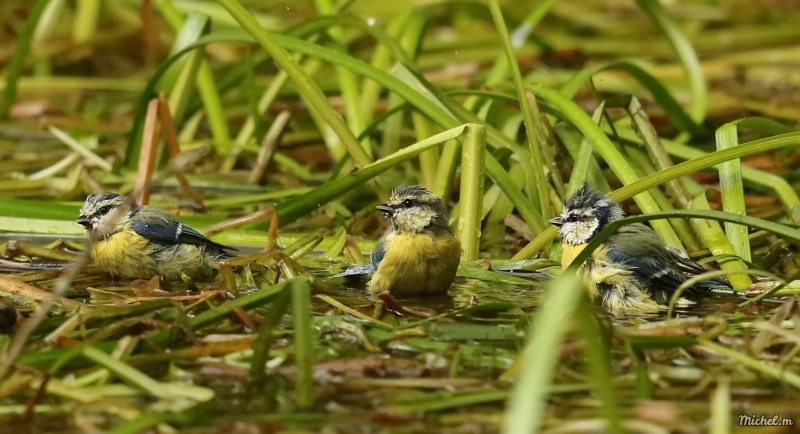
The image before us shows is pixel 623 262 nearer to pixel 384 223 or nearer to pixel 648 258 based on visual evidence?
pixel 648 258

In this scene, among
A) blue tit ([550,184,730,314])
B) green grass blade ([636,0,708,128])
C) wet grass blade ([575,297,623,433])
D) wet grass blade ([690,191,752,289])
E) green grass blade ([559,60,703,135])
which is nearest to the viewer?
wet grass blade ([575,297,623,433])

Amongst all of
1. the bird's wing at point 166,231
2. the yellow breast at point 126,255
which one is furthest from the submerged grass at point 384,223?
the bird's wing at point 166,231

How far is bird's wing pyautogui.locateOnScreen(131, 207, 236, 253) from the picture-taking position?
203 inches

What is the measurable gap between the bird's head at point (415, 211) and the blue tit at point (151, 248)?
0.82 meters

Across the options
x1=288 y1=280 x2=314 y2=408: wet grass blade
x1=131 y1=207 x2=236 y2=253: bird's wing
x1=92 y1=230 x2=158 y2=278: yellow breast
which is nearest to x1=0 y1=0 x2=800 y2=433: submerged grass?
x1=288 y1=280 x2=314 y2=408: wet grass blade

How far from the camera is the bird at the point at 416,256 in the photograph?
4.66 m

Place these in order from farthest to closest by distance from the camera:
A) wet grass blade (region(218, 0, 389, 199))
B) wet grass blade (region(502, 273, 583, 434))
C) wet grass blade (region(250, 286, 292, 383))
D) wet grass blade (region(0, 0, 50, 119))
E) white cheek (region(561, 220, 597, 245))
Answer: wet grass blade (region(0, 0, 50, 119)) < wet grass blade (region(218, 0, 389, 199)) < white cheek (region(561, 220, 597, 245)) < wet grass blade (region(250, 286, 292, 383)) < wet grass blade (region(502, 273, 583, 434))

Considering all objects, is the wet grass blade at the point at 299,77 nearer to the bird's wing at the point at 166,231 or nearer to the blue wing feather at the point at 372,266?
the blue wing feather at the point at 372,266

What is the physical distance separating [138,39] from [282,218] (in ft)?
17.7

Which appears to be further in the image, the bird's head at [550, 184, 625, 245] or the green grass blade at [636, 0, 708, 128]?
the green grass blade at [636, 0, 708, 128]

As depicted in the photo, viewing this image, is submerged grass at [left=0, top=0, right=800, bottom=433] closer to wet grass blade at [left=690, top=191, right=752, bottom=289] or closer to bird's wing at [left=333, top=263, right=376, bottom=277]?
wet grass blade at [left=690, top=191, right=752, bottom=289]

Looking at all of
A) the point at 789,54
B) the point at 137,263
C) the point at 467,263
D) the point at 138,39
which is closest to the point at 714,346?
the point at 467,263

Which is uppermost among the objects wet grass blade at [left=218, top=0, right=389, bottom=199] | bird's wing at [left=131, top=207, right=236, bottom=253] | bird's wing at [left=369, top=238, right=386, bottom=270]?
wet grass blade at [left=218, top=0, right=389, bottom=199]

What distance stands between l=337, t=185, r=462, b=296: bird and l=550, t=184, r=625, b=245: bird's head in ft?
1.63
